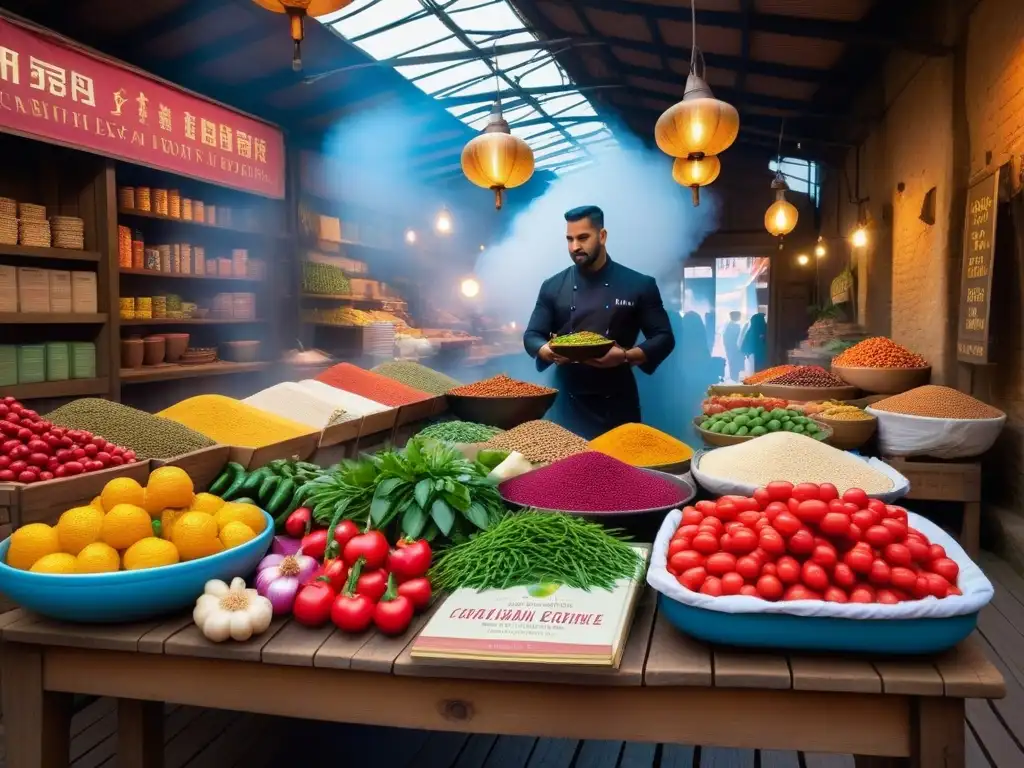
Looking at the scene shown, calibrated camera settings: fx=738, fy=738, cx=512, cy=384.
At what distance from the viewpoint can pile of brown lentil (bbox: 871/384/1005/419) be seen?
11.7ft

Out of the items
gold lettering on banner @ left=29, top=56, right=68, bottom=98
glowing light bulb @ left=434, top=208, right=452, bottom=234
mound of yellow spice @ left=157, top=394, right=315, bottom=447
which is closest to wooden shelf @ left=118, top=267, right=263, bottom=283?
gold lettering on banner @ left=29, top=56, right=68, bottom=98

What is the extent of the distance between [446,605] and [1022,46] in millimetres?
4064

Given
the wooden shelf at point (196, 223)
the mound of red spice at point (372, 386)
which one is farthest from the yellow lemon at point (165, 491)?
the wooden shelf at point (196, 223)

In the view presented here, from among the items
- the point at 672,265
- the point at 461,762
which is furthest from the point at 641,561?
the point at 672,265

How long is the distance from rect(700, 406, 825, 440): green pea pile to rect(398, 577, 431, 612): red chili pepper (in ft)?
5.54

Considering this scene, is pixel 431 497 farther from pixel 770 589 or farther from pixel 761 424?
pixel 761 424

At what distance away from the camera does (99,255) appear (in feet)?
15.1

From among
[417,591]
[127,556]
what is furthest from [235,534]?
[417,591]

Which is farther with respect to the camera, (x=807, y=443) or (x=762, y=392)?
(x=762, y=392)

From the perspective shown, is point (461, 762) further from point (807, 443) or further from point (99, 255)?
point (99, 255)

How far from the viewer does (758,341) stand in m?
12.4

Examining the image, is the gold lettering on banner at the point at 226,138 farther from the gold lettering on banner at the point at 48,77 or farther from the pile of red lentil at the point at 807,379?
the pile of red lentil at the point at 807,379

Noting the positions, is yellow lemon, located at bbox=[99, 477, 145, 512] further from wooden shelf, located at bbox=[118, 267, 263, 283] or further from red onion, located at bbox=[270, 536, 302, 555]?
wooden shelf, located at bbox=[118, 267, 263, 283]

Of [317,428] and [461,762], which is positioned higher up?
[317,428]
